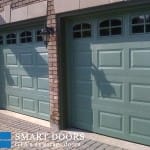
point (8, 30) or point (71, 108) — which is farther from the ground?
point (8, 30)

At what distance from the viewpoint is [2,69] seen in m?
8.64

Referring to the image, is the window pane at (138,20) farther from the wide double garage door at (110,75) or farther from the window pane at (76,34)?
the window pane at (76,34)

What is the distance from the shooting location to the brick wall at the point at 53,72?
6395mm

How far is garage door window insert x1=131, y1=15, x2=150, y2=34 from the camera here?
5.14 metres

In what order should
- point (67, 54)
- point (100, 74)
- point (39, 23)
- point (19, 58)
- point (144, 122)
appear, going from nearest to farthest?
point (144, 122) < point (100, 74) < point (67, 54) < point (39, 23) < point (19, 58)

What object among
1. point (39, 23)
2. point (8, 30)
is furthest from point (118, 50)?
point (8, 30)

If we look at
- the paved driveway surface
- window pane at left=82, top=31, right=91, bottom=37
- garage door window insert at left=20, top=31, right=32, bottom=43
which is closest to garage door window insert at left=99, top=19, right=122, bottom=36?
window pane at left=82, top=31, right=91, bottom=37

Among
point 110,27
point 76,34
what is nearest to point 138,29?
point 110,27

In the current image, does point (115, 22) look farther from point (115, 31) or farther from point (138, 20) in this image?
point (138, 20)

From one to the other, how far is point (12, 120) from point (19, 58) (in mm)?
1524

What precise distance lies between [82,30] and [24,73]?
2272 mm

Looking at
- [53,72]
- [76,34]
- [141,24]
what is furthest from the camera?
[53,72]

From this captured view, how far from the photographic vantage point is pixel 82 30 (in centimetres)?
618

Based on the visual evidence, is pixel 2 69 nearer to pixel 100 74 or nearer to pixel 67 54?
pixel 67 54
